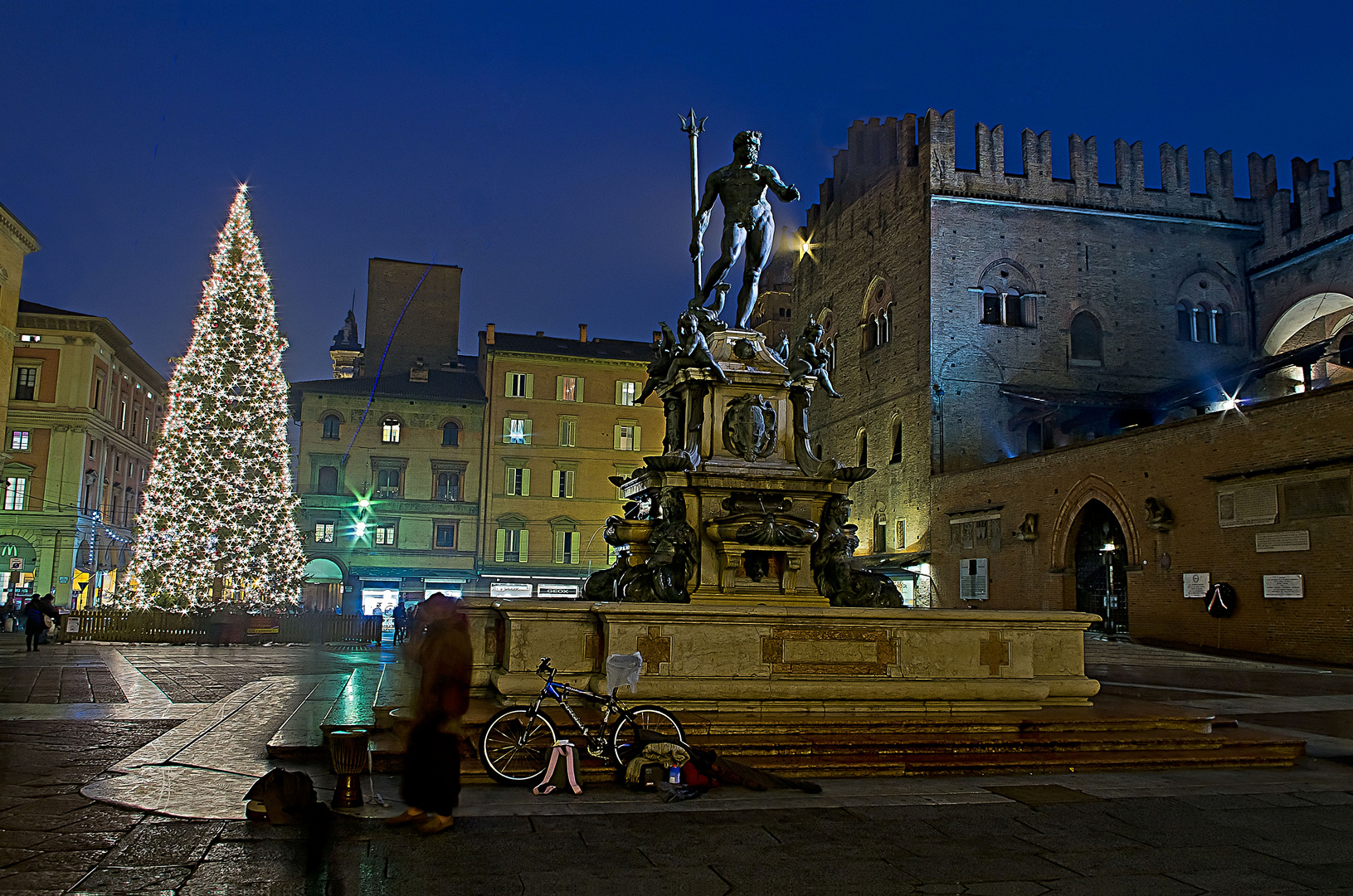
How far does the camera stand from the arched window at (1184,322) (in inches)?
1532

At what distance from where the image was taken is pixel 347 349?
87062 millimetres

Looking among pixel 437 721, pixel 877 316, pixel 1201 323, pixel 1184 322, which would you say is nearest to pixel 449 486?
pixel 877 316

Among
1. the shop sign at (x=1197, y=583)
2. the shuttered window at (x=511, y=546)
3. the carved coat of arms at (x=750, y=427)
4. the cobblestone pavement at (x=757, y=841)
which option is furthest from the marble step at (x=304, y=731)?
the shuttered window at (x=511, y=546)

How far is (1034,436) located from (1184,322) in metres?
7.18

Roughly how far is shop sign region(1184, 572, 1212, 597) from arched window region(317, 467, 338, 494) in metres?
36.3

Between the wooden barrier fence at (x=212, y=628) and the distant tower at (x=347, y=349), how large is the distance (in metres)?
52.3

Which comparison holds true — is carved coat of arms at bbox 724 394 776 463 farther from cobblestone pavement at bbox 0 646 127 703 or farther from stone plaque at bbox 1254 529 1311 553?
stone plaque at bbox 1254 529 1311 553

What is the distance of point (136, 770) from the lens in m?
7.99

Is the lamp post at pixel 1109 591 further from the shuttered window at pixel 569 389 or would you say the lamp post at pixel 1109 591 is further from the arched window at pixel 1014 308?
the shuttered window at pixel 569 389

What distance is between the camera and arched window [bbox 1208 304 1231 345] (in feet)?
128

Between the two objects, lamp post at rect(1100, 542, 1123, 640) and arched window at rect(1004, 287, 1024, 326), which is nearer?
lamp post at rect(1100, 542, 1123, 640)

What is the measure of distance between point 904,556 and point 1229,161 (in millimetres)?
19006

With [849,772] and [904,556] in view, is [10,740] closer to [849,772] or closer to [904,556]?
[849,772]

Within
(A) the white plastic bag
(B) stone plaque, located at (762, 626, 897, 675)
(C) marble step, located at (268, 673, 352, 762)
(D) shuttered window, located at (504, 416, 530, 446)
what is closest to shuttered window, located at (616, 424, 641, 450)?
(D) shuttered window, located at (504, 416, 530, 446)
